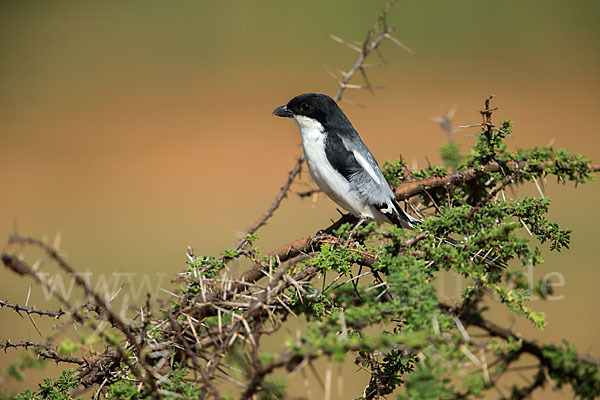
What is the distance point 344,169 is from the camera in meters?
3.46

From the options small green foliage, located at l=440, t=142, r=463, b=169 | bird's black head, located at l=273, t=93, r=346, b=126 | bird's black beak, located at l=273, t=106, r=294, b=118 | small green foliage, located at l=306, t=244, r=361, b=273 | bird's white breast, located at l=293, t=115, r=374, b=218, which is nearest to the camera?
small green foliage, located at l=306, t=244, r=361, b=273

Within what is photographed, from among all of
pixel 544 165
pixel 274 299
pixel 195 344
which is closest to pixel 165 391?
pixel 195 344

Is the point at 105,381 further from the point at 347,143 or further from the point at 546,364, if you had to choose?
the point at 347,143

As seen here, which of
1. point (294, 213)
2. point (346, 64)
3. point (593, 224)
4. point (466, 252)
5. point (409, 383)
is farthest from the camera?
point (346, 64)

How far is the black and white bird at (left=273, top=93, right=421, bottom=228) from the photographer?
11.1 feet

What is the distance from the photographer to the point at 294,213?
10258 millimetres

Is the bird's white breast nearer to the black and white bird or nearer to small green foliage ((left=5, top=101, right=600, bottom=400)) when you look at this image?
the black and white bird

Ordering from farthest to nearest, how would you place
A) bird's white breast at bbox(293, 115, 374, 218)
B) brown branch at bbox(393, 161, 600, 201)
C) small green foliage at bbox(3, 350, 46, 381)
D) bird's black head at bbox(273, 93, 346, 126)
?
bird's black head at bbox(273, 93, 346, 126) < bird's white breast at bbox(293, 115, 374, 218) < brown branch at bbox(393, 161, 600, 201) < small green foliage at bbox(3, 350, 46, 381)

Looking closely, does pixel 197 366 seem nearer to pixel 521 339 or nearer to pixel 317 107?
pixel 521 339

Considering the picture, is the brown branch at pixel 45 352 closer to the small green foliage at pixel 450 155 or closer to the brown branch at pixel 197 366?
the brown branch at pixel 197 366

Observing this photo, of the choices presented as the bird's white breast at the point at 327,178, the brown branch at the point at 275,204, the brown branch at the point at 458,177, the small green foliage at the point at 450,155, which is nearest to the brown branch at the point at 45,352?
the brown branch at the point at 275,204

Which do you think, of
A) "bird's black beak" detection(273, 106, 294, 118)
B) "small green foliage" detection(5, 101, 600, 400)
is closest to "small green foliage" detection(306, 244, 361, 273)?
"small green foliage" detection(5, 101, 600, 400)

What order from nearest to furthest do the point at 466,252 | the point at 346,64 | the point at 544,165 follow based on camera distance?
the point at 466,252, the point at 544,165, the point at 346,64

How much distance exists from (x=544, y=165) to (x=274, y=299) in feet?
4.47
